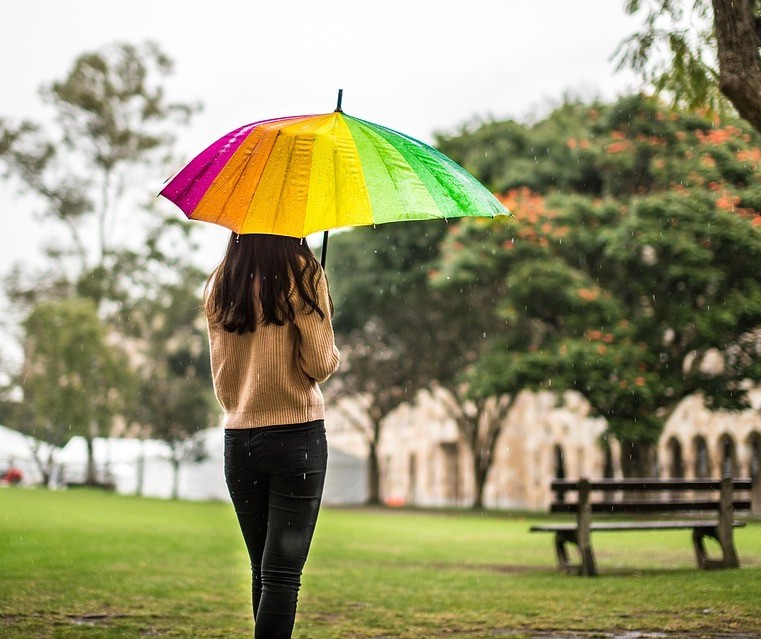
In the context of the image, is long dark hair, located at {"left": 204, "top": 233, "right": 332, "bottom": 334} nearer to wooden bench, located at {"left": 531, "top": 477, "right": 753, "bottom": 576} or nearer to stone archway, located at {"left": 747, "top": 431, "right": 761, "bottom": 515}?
wooden bench, located at {"left": 531, "top": 477, "right": 753, "bottom": 576}

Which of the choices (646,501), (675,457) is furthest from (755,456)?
(646,501)

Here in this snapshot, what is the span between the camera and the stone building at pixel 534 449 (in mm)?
32062

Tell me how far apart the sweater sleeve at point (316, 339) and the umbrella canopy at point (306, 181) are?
1.52ft

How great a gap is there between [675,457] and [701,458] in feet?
3.56

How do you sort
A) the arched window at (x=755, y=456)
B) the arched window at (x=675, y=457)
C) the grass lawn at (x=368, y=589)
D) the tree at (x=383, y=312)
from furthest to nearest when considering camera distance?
the arched window at (x=675, y=457) → the arched window at (x=755, y=456) → the tree at (x=383, y=312) → the grass lawn at (x=368, y=589)

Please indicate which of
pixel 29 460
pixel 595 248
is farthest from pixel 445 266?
pixel 29 460

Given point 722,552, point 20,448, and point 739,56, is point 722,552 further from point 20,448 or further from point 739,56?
point 20,448

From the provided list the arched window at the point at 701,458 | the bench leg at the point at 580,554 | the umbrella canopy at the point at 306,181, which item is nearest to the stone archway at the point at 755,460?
the arched window at the point at 701,458

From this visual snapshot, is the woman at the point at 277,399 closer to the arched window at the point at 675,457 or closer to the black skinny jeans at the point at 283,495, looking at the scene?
the black skinny jeans at the point at 283,495

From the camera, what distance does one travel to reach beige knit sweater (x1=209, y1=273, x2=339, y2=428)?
3.23 meters

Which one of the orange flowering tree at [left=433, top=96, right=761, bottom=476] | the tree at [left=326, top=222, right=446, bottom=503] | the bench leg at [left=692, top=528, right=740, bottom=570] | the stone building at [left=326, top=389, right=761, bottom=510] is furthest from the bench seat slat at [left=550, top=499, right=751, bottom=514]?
the tree at [left=326, top=222, right=446, bottom=503]

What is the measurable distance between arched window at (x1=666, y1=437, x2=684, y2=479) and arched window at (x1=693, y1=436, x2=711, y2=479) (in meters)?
0.60

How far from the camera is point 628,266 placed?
2194cm

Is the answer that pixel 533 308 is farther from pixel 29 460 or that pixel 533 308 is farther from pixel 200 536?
pixel 29 460
